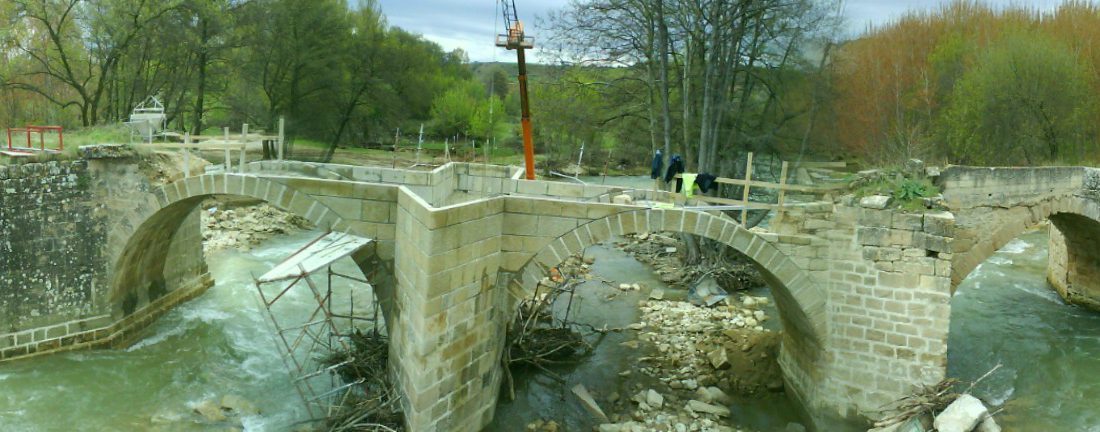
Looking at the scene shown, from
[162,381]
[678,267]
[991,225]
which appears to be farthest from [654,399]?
[678,267]

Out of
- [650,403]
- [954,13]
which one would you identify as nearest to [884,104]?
[954,13]

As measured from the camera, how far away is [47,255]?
11.3 meters

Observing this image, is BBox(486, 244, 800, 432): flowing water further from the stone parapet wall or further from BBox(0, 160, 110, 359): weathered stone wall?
BBox(0, 160, 110, 359): weathered stone wall

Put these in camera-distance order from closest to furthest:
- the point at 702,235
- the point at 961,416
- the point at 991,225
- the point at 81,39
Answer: the point at 961,416 → the point at 702,235 → the point at 991,225 → the point at 81,39

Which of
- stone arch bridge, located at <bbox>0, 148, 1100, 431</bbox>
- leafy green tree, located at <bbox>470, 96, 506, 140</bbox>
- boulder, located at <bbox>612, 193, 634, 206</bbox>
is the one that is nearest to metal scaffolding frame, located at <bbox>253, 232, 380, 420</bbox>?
stone arch bridge, located at <bbox>0, 148, 1100, 431</bbox>

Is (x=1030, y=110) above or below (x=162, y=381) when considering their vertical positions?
above

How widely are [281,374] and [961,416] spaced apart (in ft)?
30.3

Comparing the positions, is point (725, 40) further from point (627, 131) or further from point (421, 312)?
point (421, 312)

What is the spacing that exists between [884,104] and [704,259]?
840cm

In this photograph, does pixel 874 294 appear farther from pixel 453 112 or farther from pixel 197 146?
pixel 453 112

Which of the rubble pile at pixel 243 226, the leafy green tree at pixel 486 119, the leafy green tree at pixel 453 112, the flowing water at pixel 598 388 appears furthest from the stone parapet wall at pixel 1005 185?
the leafy green tree at pixel 453 112

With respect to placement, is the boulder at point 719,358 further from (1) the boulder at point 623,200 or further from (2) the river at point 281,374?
(1) the boulder at point 623,200

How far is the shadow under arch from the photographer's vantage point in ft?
33.1

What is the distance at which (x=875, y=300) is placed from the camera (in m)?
9.27
